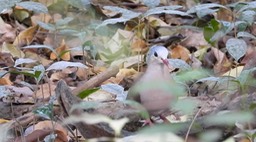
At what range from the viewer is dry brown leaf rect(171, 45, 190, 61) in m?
4.37

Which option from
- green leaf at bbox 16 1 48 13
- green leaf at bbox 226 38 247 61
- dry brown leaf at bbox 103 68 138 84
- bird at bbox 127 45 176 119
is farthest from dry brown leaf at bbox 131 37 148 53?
bird at bbox 127 45 176 119

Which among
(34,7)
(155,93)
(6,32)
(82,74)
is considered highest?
(34,7)

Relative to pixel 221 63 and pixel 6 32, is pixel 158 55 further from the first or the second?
pixel 6 32

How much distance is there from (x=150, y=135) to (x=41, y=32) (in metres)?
3.47

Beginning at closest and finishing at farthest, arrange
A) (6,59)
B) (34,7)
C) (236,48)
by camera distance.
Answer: (236,48), (34,7), (6,59)

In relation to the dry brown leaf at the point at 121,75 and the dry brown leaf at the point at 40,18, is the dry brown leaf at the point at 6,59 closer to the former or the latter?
the dry brown leaf at the point at 40,18

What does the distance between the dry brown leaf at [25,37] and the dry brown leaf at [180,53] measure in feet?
3.12

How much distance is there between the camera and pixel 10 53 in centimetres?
436

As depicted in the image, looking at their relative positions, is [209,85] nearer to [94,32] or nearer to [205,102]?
[205,102]

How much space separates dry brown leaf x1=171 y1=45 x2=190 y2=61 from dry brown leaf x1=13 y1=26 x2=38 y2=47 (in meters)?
0.95

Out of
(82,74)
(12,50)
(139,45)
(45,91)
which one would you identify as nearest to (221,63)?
(139,45)

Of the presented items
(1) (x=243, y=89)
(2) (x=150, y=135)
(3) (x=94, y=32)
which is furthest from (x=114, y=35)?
(2) (x=150, y=135)

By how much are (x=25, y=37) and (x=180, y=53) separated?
3.38ft

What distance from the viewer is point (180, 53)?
4.41 m
